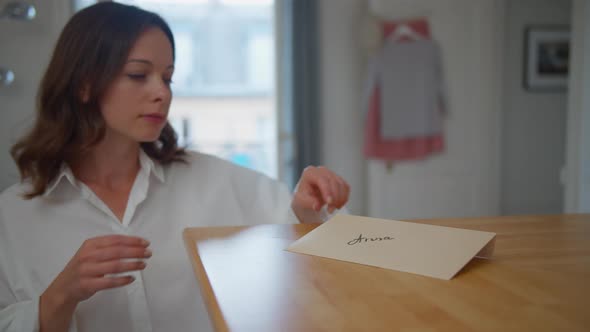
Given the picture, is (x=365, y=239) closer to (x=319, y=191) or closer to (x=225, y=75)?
(x=319, y=191)

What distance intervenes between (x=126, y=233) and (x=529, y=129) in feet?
12.5

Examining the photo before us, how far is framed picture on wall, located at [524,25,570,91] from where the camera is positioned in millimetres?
3836

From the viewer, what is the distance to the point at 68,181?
1.07 m

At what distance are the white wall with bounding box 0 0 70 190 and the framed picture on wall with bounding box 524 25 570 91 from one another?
139 inches

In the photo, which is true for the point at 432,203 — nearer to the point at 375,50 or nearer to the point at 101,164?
the point at 375,50

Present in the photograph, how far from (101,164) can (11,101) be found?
85.8 inches

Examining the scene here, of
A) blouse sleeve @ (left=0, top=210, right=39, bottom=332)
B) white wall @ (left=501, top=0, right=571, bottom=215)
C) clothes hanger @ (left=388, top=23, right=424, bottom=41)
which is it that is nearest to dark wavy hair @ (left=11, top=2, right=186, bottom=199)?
blouse sleeve @ (left=0, top=210, right=39, bottom=332)

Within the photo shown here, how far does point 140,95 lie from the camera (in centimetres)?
104

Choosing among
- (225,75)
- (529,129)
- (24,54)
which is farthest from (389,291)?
(225,75)

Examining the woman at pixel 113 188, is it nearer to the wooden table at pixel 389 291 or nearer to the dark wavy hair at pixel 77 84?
the dark wavy hair at pixel 77 84

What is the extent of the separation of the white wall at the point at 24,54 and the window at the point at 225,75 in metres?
1.44

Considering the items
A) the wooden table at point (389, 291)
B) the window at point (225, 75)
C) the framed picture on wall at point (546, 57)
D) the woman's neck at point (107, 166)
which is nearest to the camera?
the wooden table at point (389, 291)

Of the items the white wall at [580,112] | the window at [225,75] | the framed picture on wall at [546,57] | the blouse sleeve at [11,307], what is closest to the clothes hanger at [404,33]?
the white wall at [580,112]

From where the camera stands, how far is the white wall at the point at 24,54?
9.31 feet
